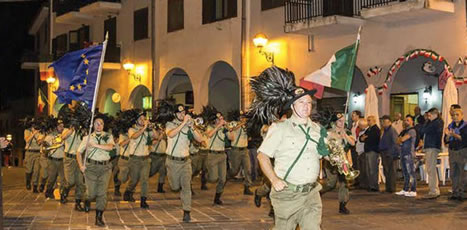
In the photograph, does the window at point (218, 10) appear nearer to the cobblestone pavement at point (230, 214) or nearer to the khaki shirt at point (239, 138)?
the khaki shirt at point (239, 138)

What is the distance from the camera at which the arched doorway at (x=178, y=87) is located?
29.7 meters

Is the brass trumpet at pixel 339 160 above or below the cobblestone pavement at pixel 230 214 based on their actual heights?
above

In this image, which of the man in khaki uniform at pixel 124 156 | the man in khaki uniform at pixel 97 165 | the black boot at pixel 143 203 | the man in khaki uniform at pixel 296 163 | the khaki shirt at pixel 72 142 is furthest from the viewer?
the man in khaki uniform at pixel 124 156

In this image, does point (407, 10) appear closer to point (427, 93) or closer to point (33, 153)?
point (427, 93)

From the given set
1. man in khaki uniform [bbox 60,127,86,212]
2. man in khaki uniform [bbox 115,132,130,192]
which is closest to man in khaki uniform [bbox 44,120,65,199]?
man in khaki uniform [bbox 60,127,86,212]

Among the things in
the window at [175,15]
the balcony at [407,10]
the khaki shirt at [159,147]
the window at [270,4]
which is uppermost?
the window at [175,15]

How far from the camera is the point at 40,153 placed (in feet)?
62.3

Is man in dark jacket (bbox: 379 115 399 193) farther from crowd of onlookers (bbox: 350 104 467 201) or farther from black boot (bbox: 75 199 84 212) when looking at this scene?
black boot (bbox: 75 199 84 212)

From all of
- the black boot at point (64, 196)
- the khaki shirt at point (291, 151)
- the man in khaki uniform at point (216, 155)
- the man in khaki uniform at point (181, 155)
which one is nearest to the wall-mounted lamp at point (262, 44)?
the man in khaki uniform at point (216, 155)

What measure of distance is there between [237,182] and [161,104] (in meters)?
7.67

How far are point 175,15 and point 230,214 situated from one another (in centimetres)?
1713

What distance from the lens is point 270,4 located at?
77.2 ft

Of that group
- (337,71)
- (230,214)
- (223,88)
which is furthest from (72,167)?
(223,88)

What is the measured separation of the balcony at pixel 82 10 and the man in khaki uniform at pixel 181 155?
69.5ft
